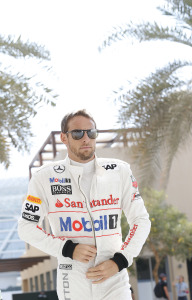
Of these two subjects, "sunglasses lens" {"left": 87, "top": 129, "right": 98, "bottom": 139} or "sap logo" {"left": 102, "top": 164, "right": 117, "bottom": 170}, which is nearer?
"sunglasses lens" {"left": 87, "top": 129, "right": 98, "bottom": 139}

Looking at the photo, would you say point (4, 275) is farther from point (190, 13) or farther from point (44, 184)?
point (44, 184)

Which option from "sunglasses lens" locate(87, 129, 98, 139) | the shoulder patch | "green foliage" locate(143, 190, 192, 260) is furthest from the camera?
"green foliage" locate(143, 190, 192, 260)

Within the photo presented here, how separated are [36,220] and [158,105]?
10.6m

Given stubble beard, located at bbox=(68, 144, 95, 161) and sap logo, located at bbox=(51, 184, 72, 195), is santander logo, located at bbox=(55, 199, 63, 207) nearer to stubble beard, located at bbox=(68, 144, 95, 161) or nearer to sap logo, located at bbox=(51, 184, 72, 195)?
sap logo, located at bbox=(51, 184, 72, 195)

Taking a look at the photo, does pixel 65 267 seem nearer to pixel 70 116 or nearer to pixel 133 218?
pixel 133 218

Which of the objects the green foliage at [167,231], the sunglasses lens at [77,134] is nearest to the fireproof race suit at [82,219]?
the sunglasses lens at [77,134]

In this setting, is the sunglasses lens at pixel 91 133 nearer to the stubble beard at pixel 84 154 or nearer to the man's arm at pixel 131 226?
the stubble beard at pixel 84 154

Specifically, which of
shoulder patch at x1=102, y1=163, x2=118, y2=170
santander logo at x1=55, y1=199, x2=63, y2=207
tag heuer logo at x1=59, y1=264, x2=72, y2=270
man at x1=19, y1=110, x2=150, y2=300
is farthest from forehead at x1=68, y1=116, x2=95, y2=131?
tag heuer logo at x1=59, y1=264, x2=72, y2=270

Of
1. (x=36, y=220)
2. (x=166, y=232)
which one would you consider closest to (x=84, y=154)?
(x=36, y=220)

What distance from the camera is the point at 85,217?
3029 mm

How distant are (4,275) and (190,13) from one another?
43.0 metres

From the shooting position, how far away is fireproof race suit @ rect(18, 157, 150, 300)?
298 cm

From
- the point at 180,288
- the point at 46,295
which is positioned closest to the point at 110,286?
the point at 180,288

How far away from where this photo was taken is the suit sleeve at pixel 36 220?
304 cm
